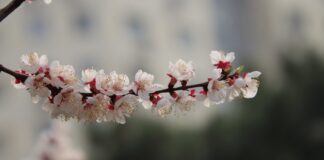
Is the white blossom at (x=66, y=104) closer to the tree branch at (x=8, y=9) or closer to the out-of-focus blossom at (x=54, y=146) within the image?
the tree branch at (x=8, y=9)

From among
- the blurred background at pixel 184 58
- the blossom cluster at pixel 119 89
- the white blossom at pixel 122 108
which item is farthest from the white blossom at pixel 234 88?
the blurred background at pixel 184 58

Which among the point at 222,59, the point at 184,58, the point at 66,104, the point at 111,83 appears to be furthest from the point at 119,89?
the point at 184,58

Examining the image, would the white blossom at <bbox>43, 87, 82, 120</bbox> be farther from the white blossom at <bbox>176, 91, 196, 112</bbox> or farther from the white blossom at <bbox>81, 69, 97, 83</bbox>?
the white blossom at <bbox>176, 91, 196, 112</bbox>

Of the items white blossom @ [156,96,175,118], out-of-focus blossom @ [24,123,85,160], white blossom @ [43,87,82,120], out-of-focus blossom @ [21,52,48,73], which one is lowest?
white blossom @ [156,96,175,118]

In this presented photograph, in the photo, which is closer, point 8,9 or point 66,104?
point 8,9

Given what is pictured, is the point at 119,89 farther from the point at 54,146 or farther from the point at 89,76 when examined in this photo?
the point at 54,146

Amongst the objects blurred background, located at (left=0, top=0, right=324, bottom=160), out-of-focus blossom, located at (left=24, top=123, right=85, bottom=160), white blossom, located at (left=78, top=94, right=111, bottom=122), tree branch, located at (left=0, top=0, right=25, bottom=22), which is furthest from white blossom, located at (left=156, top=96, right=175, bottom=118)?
out-of-focus blossom, located at (left=24, top=123, right=85, bottom=160)
